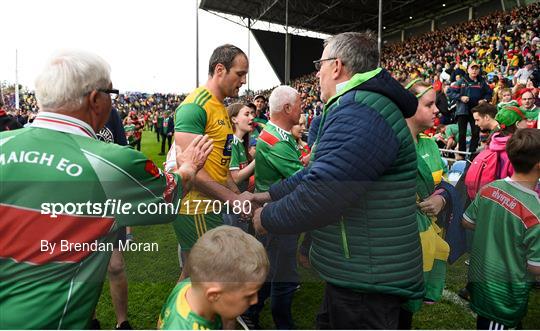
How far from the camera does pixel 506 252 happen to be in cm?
210

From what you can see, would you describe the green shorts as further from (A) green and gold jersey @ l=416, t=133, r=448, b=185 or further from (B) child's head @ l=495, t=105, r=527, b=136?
(B) child's head @ l=495, t=105, r=527, b=136

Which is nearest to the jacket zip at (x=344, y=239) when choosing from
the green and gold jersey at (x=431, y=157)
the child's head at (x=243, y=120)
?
the green and gold jersey at (x=431, y=157)

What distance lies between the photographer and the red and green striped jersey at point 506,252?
208 centimetres

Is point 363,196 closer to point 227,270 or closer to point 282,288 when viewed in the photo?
point 227,270

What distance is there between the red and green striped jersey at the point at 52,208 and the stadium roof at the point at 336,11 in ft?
101

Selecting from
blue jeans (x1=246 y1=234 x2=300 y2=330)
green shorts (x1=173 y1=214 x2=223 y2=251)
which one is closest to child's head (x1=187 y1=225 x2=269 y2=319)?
green shorts (x1=173 y1=214 x2=223 y2=251)

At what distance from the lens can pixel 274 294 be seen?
2643 millimetres

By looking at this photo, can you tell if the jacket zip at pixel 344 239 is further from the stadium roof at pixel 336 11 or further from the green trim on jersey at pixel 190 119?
the stadium roof at pixel 336 11

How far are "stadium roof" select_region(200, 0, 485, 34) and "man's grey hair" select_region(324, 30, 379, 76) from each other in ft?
99.1

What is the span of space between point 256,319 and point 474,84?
27.8 feet

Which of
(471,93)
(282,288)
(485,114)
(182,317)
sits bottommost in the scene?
(282,288)

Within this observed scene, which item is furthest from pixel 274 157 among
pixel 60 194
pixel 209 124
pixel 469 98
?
pixel 469 98

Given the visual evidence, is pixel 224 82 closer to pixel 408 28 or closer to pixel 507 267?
pixel 507 267

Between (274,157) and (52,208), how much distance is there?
4.87 feet
